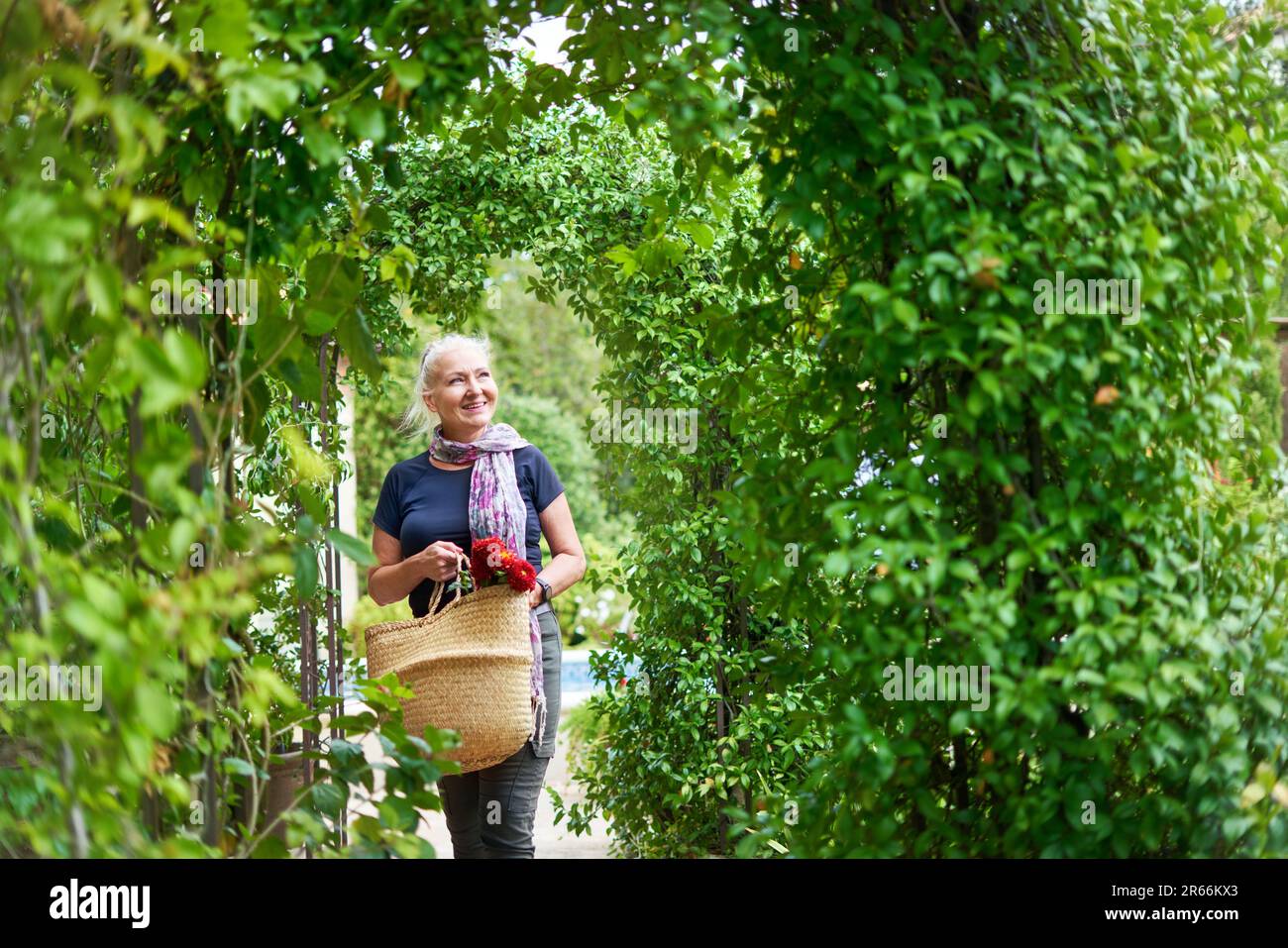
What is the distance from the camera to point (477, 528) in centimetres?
268

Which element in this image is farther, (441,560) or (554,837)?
(554,837)

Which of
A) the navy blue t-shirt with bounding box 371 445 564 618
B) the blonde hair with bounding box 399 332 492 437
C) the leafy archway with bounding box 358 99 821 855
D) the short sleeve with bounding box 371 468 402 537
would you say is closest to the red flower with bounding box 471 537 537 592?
the navy blue t-shirt with bounding box 371 445 564 618

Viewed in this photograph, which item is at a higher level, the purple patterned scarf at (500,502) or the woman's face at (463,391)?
the woman's face at (463,391)

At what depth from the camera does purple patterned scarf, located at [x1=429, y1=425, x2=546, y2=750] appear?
268 cm

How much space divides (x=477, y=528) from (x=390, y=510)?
0.28 metres

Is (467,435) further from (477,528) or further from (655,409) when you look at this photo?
(655,409)

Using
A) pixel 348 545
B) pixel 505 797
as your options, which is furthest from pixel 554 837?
pixel 348 545

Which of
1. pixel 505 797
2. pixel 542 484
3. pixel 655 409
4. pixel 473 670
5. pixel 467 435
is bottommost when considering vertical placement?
pixel 505 797

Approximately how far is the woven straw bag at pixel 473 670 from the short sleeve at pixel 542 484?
313 mm

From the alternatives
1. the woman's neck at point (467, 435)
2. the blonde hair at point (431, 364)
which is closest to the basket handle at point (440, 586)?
the woman's neck at point (467, 435)

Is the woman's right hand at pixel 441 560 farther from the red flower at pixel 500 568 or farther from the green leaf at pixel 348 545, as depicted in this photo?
the green leaf at pixel 348 545

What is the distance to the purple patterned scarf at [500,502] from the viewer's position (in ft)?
8.78

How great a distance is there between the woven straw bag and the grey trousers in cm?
8

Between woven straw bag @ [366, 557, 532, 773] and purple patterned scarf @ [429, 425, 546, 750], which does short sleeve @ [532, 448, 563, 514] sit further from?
woven straw bag @ [366, 557, 532, 773]
